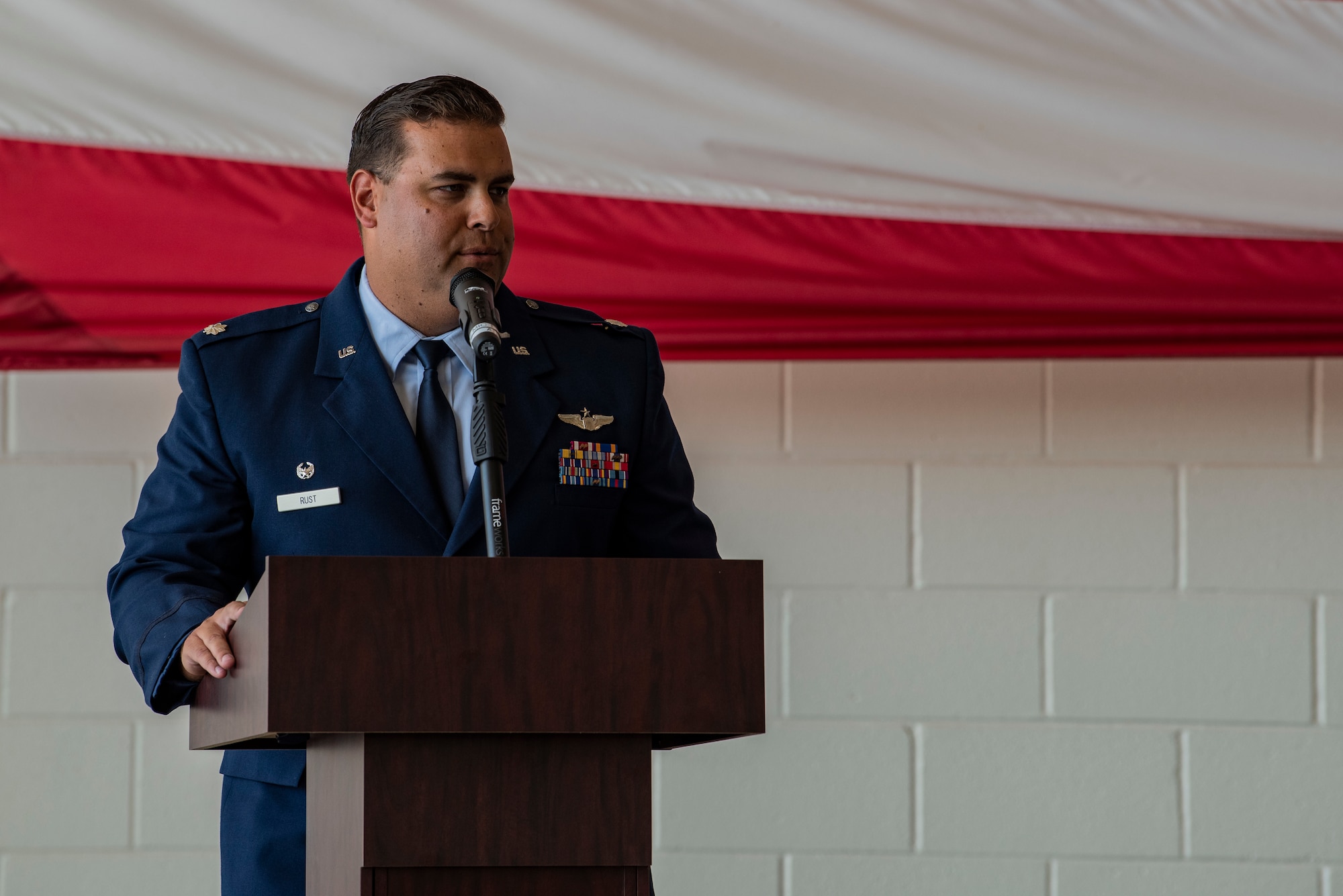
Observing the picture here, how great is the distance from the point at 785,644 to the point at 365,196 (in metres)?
1.20

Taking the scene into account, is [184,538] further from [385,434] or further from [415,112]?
[415,112]

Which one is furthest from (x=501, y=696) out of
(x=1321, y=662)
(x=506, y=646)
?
(x=1321, y=662)

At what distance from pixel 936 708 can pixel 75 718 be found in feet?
4.85

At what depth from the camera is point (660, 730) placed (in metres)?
0.94

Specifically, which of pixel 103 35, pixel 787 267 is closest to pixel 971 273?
pixel 787 267

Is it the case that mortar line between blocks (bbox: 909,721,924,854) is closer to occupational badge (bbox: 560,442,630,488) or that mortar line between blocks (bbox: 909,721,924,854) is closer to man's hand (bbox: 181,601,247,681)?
occupational badge (bbox: 560,442,630,488)

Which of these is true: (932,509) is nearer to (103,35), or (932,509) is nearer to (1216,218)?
(1216,218)

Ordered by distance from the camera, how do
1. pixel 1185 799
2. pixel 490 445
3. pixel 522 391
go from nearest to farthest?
pixel 490 445, pixel 522 391, pixel 1185 799

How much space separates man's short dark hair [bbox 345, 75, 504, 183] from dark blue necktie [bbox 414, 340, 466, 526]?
0.22m

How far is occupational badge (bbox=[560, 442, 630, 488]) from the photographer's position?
1484 mm

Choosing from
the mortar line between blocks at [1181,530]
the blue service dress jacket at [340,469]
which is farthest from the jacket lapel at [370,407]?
the mortar line between blocks at [1181,530]

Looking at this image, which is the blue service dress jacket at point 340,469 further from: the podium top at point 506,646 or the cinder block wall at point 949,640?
the cinder block wall at point 949,640

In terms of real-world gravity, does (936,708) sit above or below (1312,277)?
below

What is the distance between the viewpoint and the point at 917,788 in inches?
94.7
